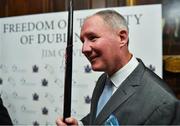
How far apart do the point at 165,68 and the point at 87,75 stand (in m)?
0.47

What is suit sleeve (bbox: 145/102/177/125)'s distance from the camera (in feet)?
3.07

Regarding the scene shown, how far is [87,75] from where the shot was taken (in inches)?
75.0

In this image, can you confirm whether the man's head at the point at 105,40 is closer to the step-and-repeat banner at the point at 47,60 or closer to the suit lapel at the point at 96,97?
the suit lapel at the point at 96,97

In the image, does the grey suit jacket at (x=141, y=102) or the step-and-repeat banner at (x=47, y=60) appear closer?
the grey suit jacket at (x=141, y=102)

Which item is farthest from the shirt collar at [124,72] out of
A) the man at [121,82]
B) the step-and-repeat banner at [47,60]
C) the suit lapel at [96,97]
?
the step-and-repeat banner at [47,60]

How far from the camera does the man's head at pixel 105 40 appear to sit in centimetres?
106

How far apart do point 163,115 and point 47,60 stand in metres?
1.20

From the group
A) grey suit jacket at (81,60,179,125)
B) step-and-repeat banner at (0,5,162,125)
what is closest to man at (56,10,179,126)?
grey suit jacket at (81,60,179,125)

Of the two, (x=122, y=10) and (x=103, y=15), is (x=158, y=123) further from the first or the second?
(x=122, y=10)

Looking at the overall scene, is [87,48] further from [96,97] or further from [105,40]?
[96,97]

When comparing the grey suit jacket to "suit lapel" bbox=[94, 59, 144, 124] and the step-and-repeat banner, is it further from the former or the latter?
the step-and-repeat banner

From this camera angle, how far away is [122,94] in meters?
1.04

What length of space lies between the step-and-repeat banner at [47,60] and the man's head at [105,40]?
66 cm

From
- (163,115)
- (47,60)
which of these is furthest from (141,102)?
(47,60)
